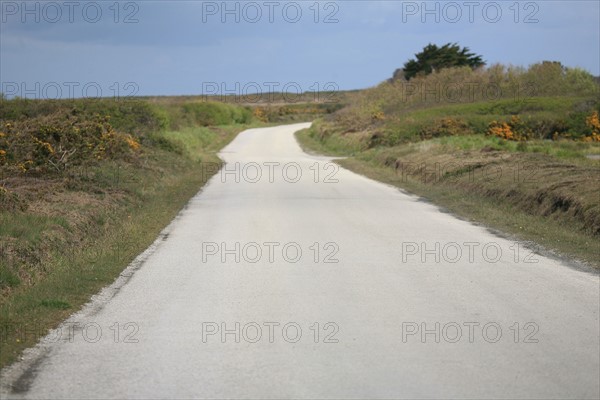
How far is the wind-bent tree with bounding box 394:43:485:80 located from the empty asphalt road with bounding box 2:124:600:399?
77.1 meters

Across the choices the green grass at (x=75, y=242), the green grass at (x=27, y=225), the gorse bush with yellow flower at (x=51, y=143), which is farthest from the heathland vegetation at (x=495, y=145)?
the gorse bush with yellow flower at (x=51, y=143)

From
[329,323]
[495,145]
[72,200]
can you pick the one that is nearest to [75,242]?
[72,200]

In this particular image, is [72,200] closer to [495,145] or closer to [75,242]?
[75,242]

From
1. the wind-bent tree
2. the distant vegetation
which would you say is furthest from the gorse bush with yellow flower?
the wind-bent tree

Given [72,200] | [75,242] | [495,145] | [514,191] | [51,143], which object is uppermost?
[51,143]

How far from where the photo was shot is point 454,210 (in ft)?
66.5

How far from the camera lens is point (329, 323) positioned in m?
8.63

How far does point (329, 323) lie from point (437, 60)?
85.1 m

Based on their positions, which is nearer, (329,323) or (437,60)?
(329,323)

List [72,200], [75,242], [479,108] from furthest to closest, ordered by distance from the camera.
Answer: [479,108] < [72,200] < [75,242]

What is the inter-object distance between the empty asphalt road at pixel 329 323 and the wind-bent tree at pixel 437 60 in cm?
7715

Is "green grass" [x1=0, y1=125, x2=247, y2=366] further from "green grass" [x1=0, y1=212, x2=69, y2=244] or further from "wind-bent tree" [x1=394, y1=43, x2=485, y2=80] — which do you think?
"wind-bent tree" [x1=394, y1=43, x2=485, y2=80]

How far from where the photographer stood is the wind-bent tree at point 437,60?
90.6 meters

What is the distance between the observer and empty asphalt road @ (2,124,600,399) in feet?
21.7
